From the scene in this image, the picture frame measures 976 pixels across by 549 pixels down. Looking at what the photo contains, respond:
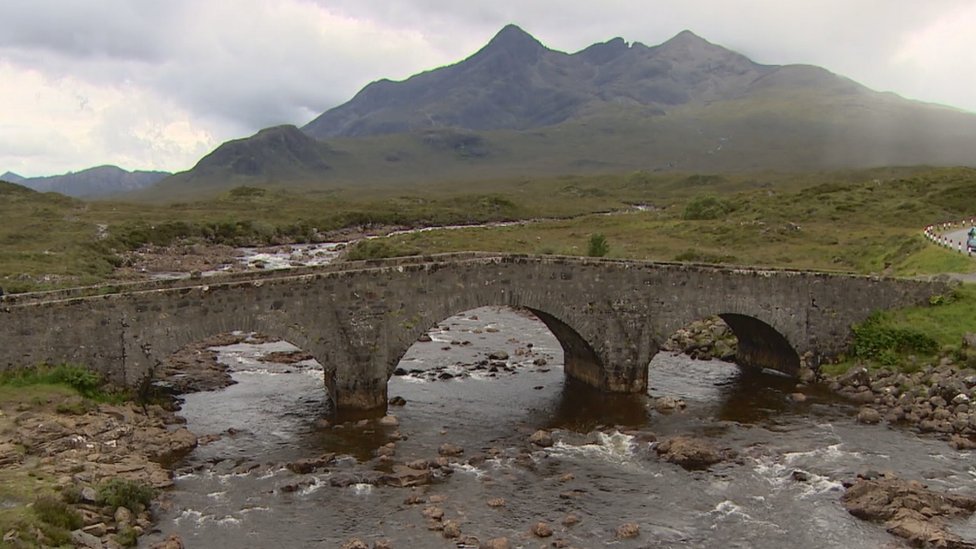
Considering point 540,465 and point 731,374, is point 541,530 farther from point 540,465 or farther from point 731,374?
point 731,374

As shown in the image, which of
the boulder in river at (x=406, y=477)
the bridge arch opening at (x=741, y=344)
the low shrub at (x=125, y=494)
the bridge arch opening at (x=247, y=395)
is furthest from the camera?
the bridge arch opening at (x=741, y=344)

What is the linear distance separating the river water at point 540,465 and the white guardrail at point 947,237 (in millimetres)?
21701

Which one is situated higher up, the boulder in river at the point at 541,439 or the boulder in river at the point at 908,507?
the boulder in river at the point at 541,439

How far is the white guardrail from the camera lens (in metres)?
49.4

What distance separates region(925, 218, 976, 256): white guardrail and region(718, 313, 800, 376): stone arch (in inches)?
688

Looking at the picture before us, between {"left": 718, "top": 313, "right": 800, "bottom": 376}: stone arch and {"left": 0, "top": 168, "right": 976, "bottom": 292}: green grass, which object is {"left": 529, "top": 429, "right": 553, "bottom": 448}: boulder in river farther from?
{"left": 0, "top": 168, "right": 976, "bottom": 292}: green grass

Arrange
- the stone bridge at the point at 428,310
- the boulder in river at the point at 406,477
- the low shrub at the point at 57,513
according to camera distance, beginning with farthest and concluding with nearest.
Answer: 1. the stone bridge at the point at 428,310
2. the boulder in river at the point at 406,477
3. the low shrub at the point at 57,513

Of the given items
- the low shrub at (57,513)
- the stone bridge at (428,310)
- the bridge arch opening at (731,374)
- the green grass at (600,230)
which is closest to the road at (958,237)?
the green grass at (600,230)

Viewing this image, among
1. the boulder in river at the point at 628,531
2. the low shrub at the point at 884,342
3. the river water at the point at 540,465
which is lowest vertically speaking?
the boulder in river at the point at 628,531

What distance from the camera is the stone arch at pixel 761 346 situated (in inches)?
1451

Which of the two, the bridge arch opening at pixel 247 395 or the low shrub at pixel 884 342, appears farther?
the low shrub at pixel 884 342

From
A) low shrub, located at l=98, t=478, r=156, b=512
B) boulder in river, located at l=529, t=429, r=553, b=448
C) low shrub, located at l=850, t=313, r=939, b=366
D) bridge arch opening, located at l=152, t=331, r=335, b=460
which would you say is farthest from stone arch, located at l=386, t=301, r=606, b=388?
low shrub, located at l=850, t=313, r=939, b=366

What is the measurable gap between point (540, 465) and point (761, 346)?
18171 millimetres

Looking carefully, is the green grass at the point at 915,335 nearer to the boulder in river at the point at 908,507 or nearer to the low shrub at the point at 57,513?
Answer: the boulder in river at the point at 908,507
